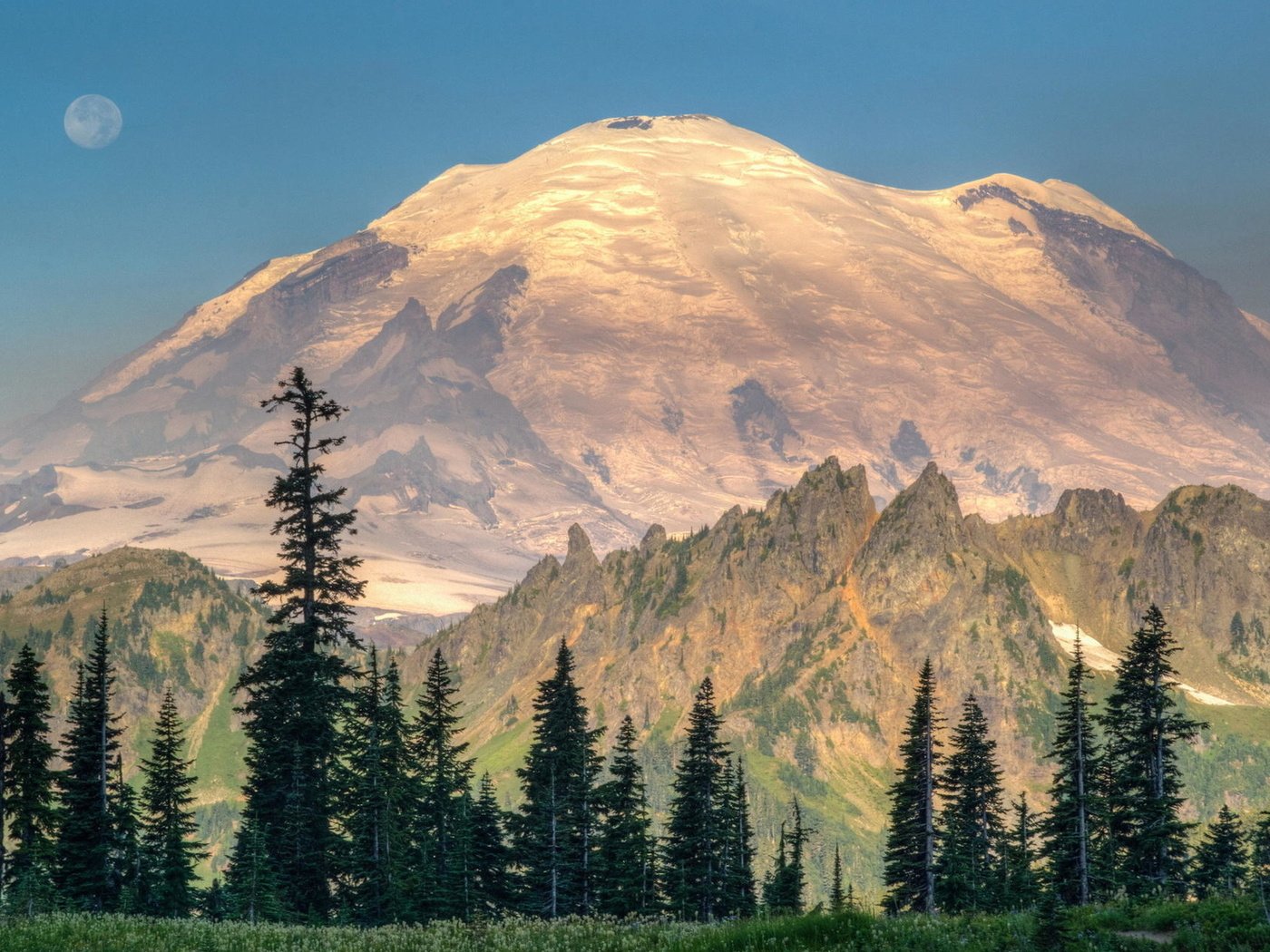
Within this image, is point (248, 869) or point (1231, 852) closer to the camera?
point (248, 869)

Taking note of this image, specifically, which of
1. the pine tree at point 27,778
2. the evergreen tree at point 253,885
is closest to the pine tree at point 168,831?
the evergreen tree at point 253,885

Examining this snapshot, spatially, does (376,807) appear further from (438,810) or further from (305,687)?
(438,810)

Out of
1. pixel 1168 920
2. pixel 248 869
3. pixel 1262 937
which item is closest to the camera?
pixel 1262 937

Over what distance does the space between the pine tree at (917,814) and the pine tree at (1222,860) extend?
40.2 ft

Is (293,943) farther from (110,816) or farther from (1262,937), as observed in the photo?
(110,816)

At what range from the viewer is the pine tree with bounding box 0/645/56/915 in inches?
2252

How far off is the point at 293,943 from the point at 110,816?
3164cm

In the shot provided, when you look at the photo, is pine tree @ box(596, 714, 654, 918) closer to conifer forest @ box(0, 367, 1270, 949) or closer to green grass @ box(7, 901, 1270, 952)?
conifer forest @ box(0, 367, 1270, 949)

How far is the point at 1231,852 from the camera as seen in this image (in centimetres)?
7900

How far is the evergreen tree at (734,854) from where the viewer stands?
247ft

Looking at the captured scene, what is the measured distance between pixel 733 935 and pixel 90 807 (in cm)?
4054

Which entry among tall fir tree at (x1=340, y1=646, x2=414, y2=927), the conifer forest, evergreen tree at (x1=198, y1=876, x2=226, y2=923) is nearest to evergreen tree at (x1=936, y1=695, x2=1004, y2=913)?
the conifer forest

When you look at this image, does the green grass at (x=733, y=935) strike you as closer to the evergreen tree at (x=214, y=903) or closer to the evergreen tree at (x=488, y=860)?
the evergreen tree at (x=214, y=903)

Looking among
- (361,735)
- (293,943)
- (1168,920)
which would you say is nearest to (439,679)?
(361,735)
